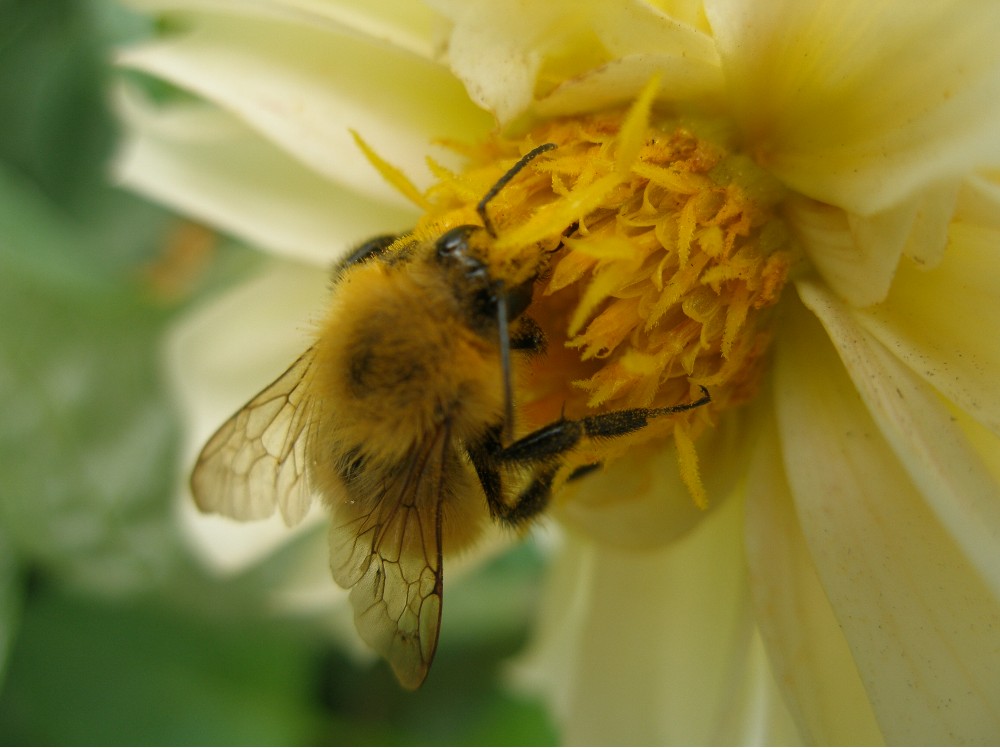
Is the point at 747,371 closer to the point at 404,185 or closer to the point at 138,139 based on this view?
the point at 404,185

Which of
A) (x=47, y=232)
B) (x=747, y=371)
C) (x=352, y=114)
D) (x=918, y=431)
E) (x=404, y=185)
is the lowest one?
(x=918, y=431)

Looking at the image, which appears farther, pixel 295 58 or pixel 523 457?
pixel 295 58

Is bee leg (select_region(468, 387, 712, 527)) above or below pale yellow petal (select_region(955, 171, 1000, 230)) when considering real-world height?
below

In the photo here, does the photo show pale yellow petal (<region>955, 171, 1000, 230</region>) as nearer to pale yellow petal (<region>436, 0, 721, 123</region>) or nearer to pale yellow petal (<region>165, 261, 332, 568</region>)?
pale yellow petal (<region>436, 0, 721, 123</region>)

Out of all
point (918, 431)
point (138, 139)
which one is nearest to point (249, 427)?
point (138, 139)

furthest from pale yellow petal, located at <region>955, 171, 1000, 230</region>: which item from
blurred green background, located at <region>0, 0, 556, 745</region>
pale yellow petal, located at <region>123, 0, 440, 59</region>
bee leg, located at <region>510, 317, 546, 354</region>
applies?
blurred green background, located at <region>0, 0, 556, 745</region>

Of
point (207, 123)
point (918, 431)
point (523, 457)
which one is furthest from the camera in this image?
point (207, 123)
